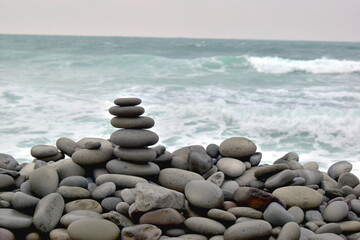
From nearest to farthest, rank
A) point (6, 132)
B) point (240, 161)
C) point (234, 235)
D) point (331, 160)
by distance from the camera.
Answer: point (234, 235) < point (240, 161) < point (331, 160) < point (6, 132)

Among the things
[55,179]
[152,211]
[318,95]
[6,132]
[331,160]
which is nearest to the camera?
[152,211]

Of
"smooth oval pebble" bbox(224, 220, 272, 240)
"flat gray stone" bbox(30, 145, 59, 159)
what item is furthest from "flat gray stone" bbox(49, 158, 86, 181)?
"smooth oval pebble" bbox(224, 220, 272, 240)

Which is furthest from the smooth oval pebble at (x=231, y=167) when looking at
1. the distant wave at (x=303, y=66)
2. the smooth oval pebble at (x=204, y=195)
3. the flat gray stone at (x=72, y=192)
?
the distant wave at (x=303, y=66)

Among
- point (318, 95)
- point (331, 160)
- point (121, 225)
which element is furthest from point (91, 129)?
point (318, 95)

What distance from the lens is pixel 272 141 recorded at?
7.72 metres

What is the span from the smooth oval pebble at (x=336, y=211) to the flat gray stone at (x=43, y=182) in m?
2.20

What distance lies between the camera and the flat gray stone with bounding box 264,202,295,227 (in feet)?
10.9

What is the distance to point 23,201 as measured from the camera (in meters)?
3.34

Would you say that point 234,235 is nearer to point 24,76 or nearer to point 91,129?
point 91,129

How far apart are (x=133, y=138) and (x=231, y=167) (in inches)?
38.0

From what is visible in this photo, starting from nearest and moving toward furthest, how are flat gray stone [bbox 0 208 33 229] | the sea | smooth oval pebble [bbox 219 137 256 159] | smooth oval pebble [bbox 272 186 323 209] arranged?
1. flat gray stone [bbox 0 208 33 229]
2. smooth oval pebble [bbox 272 186 323 209]
3. smooth oval pebble [bbox 219 137 256 159]
4. the sea

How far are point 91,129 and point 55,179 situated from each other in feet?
14.5

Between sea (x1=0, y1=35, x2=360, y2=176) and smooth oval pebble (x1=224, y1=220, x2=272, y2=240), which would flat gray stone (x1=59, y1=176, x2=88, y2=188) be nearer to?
smooth oval pebble (x1=224, y1=220, x2=272, y2=240)

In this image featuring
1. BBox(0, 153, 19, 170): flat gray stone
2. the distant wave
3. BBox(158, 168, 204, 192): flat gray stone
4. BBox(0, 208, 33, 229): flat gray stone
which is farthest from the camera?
the distant wave
